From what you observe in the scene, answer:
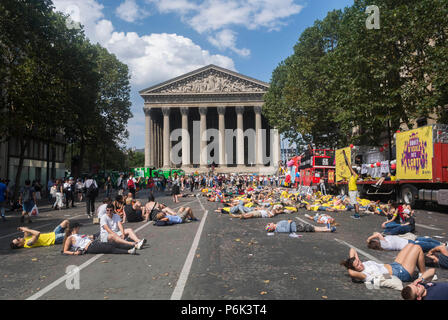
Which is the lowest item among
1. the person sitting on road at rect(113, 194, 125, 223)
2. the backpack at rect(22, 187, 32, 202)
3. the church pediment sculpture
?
the person sitting on road at rect(113, 194, 125, 223)

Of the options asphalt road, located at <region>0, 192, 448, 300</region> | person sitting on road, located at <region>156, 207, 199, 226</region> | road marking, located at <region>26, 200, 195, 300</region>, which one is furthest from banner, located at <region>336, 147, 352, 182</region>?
road marking, located at <region>26, 200, 195, 300</region>

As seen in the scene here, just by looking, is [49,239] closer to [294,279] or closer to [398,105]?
[294,279]

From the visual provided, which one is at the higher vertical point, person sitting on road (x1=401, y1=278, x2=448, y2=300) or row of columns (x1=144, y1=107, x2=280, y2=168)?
row of columns (x1=144, y1=107, x2=280, y2=168)

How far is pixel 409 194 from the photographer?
1780 centimetres

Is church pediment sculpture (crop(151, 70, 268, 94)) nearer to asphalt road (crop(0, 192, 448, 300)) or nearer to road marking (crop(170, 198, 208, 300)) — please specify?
asphalt road (crop(0, 192, 448, 300))

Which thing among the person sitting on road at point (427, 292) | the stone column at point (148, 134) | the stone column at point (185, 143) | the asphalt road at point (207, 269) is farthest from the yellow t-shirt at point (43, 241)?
the stone column at point (148, 134)

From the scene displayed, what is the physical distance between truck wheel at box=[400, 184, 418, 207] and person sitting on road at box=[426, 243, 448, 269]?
11.7m

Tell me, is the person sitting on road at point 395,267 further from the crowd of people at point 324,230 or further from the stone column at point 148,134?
the stone column at point 148,134

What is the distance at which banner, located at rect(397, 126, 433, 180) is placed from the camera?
53.2 ft

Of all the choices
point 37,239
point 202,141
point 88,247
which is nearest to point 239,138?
point 202,141

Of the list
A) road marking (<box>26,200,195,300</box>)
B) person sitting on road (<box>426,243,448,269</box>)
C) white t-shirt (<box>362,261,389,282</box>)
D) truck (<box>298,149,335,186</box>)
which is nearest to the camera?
road marking (<box>26,200,195,300</box>)

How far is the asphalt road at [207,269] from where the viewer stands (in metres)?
5.32

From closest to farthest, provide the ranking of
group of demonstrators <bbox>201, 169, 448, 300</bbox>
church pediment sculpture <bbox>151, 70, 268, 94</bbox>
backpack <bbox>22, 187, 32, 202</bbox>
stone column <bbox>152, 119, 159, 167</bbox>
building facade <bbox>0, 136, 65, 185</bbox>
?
1. group of demonstrators <bbox>201, 169, 448, 300</bbox>
2. backpack <bbox>22, 187, 32, 202</bbox>
3. building facade <bbox>0, 136, 65, 185</bbox>
4. church pediment sculpture <bbox>151, 70, 268, 94</bbox>
5. stone column <bbox>152, 119, 159, 167</bbox>

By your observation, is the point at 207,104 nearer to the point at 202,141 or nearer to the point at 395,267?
the point at 202,141
